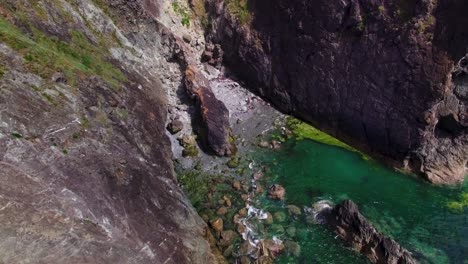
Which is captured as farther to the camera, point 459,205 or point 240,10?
point 240,10

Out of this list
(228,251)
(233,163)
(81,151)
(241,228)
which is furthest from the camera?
(233,163)

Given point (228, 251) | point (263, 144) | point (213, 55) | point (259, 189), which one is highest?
point (213, 55)

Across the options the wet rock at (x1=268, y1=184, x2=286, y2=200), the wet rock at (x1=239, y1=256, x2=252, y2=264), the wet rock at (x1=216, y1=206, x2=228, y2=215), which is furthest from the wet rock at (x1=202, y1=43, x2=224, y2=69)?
the wet rock at (x1=239, y1=256, x2=252, y2=264)

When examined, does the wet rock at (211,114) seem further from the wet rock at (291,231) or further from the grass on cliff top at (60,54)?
the wet rock at (291,231)

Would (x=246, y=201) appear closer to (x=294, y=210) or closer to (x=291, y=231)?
(x=294, y=210)

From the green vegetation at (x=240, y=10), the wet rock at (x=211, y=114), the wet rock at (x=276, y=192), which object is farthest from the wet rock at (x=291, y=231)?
the green vegetation at (x=240, y=10)

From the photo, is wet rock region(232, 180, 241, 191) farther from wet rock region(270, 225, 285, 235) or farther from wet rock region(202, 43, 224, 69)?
wet rock region(202, 43, 224, 69)

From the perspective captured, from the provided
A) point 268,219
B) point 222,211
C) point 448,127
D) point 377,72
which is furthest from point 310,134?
point 222,211
